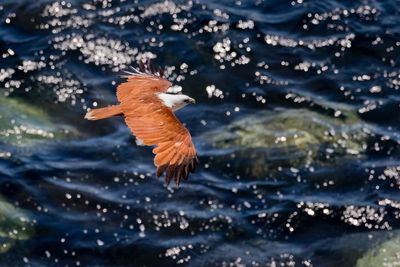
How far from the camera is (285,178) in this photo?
9.33 metres

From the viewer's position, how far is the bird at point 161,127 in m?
6.55

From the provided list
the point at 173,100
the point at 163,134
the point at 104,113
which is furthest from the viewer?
the point at 173,100

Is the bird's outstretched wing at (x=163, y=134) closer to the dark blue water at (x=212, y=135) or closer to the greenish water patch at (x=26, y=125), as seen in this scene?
the dark blue water at (x=212, y=135)

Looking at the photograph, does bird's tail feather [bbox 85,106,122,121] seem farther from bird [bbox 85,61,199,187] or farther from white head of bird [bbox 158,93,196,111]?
white head of bird [bbox 158,93,196,111]

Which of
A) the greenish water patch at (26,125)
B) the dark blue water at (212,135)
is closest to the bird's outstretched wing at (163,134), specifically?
the dark blue water at (212,135)

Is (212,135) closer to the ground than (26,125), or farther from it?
closer to the ground

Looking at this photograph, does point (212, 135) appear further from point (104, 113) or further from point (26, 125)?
point (104, 113)

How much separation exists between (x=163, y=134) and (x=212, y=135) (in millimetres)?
3089

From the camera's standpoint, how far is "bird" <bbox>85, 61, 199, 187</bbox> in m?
6.55

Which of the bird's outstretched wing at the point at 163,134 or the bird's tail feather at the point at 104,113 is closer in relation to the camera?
the bird's outstretched wing at the point at 163,134

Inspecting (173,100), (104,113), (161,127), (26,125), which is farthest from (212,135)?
(161,127)

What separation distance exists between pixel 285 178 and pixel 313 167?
0.32 m

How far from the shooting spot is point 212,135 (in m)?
9.74

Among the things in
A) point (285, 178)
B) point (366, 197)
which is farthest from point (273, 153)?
point (366, 197)
